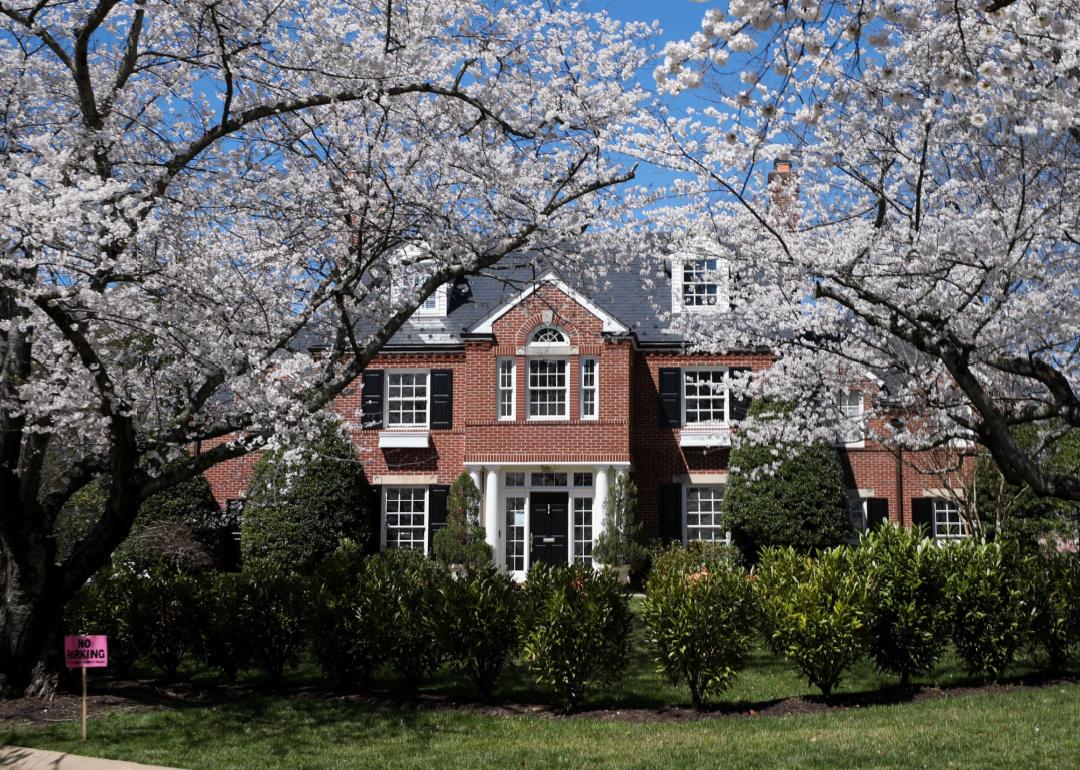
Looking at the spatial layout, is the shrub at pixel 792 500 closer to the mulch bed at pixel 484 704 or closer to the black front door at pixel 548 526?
the black front door at pixel 548 526

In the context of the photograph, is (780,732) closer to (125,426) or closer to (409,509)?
(125,426)

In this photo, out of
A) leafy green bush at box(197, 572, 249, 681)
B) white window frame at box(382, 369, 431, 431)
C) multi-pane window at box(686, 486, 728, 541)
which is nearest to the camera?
leafy green bush at box(197, 572, 249, 681)

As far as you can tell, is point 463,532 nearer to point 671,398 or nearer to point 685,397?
point 671,398

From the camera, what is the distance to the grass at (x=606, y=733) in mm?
7637

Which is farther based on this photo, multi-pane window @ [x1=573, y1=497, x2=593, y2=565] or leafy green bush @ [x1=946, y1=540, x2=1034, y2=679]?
multi-pane window @ [x1=573, y1=497, x2=593, y2=565]

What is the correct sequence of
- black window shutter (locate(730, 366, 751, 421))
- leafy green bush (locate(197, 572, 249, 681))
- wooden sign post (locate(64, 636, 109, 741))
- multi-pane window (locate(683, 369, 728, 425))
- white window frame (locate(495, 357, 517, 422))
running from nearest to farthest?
wooden sign post (locate(64, 636, 109, 741)) < leafy green bush (locate(197, 572, 249, 681)) < white window frame (locate(495, 357, 517, 422)) < black window shutter (locate(730, 366, 751, 421)) < multi-pane window (locate(683, 369, 728, 425))

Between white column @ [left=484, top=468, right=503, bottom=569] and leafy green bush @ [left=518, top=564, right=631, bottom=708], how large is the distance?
1090 centimetres

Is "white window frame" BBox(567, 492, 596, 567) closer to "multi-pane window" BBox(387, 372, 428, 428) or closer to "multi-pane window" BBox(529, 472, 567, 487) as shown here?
"multi-pane window" BBox(529, 472, 567, 487)

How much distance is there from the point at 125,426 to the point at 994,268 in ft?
24.9

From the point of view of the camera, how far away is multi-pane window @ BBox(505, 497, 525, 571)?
21516mm

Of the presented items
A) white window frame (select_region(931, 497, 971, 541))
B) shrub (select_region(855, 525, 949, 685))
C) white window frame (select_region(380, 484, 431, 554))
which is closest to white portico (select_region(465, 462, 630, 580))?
white window frame (select_region(380, 484, 431, 554))

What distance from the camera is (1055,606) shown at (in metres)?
10.3

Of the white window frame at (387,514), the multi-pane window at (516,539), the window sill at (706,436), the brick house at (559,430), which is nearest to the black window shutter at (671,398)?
the brick house at (559,430)

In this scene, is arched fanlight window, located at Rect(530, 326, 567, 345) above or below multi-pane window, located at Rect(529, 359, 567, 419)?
above
